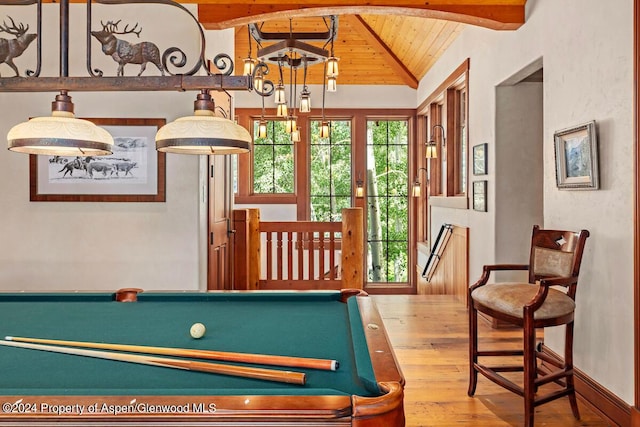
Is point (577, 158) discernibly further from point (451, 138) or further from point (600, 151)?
point (451, 138)

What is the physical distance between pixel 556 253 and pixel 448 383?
1.10 m

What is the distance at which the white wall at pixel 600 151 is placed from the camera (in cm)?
282

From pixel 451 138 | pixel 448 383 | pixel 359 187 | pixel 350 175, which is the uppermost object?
pixel 451 138

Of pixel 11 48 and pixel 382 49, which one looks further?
pixel 382 49

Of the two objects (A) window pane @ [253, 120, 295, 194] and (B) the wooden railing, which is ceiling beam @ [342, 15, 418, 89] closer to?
(A) window pane @ [253, 120, 295, 194]

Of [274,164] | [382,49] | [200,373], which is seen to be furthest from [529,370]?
[274,164]

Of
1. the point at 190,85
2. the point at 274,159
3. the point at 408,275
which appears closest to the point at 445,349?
the point at 190,85

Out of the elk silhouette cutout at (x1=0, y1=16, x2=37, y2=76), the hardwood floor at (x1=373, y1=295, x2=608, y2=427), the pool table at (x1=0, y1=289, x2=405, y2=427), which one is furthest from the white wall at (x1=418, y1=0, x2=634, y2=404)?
the elk silhouette cutout at (x1=0, y1=16, x2=37, y2=76)

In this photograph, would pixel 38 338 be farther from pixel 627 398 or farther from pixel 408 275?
pixel 408 275

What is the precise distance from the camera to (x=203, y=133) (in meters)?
1.84

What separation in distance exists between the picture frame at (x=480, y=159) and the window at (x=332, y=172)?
A: 356 cm

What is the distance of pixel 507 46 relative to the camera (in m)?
4.62

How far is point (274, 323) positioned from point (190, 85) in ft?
3.28

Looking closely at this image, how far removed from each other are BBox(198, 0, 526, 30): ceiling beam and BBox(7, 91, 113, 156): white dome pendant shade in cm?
278
